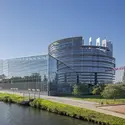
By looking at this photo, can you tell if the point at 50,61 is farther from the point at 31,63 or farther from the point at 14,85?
the point at 14,85

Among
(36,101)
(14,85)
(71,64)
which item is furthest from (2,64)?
(36,101)

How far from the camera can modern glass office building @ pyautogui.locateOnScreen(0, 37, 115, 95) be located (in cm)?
9881

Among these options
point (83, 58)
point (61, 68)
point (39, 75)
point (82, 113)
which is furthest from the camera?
point (83, 58)

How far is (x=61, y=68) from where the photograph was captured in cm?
11306

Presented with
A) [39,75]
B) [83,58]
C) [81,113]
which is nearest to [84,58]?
[83,58]

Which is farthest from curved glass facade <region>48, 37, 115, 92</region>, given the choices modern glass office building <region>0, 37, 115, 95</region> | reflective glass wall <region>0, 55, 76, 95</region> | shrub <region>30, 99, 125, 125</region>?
shrub <region>30, 99, 125, 125</region>

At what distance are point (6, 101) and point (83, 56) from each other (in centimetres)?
9026

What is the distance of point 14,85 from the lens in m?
122

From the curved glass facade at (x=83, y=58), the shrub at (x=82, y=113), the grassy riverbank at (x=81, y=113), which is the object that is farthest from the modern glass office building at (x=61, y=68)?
the shrub at (x=82, y=113)

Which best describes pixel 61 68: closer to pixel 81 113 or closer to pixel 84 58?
pixel 84 58

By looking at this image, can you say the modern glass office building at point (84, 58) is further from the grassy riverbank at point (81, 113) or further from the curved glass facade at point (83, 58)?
the grassy riverbank at point (81, 113)

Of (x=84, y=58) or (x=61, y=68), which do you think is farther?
(x=84, y=58)

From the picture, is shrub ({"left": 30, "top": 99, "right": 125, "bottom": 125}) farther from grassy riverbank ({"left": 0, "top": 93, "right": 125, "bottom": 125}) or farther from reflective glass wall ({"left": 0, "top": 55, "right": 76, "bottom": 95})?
reflective glass wall ({"left": 0, "top": 55, "right": 76, "bottom": 95})

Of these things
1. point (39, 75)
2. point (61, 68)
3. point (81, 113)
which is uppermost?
point (61, 68)
